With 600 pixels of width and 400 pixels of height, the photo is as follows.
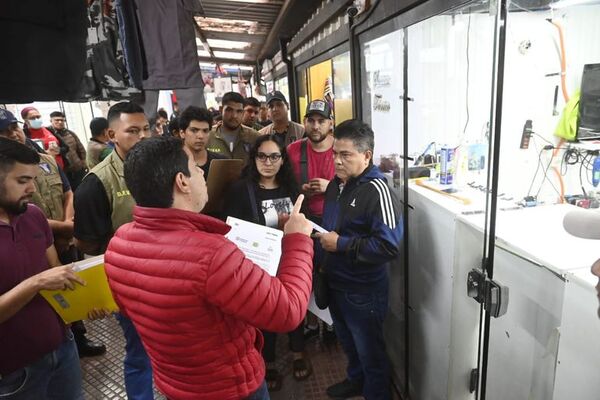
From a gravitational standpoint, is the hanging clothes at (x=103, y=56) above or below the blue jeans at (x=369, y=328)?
above

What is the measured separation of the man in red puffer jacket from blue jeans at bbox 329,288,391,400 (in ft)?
2.91

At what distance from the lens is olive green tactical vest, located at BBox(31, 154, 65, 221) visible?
2.59m

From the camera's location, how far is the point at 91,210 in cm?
189

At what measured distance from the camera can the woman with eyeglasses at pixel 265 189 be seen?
7.53 feet

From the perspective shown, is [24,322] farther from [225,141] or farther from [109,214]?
[225,141]

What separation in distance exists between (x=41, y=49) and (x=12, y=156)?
1.49ft

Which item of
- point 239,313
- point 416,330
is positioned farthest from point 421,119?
point 239,313

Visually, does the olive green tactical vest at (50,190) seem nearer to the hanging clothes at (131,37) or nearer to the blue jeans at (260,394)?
the hanging clothes at (131,37)

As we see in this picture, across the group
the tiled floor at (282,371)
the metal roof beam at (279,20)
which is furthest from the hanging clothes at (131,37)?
the metal roof beam at (279,20)

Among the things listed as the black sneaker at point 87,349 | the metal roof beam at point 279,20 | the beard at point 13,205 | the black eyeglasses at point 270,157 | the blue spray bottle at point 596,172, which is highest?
the metal roof beam at point 279,20

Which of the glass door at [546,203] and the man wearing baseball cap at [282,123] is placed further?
the man wearing baseball cap at [282,123]

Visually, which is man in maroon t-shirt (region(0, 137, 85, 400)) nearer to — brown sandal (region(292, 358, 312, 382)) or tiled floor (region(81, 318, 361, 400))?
tiled floor (region(81, 318, 361, 400))

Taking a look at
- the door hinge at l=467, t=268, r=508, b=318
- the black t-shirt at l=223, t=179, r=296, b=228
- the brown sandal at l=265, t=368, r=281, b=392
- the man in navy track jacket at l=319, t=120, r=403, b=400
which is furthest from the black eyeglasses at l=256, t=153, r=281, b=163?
the brown sandal at l=265, t=368, r=281, b=392

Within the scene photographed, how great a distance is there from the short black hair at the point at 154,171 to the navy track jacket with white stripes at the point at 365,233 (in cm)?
102
